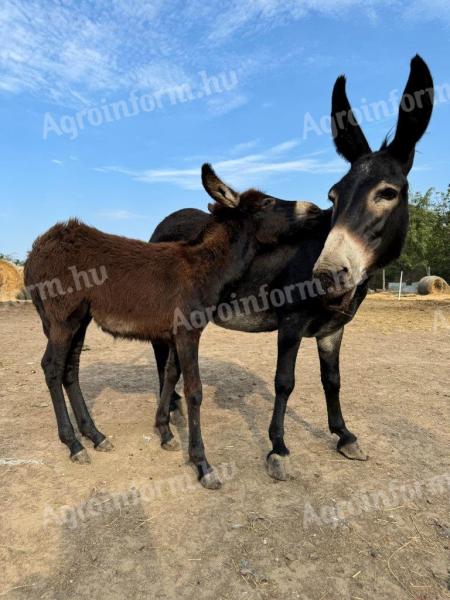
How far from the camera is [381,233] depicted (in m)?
3.32

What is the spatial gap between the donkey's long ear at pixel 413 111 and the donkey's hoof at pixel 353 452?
2.66 m

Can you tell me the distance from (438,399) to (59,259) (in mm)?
5406

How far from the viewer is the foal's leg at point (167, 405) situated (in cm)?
451

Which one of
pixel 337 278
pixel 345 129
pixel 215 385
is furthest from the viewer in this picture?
pixel 215 385

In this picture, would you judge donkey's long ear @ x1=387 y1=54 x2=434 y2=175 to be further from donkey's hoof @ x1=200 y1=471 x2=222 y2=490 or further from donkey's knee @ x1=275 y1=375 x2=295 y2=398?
donkey's hoof @ x1=200 y1=471 x2=222 y2=490

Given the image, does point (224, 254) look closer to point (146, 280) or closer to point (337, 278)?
point (146, 280)

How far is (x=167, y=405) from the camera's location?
473cm

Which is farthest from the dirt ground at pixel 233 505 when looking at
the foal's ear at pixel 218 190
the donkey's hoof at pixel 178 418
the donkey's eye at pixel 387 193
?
the foal's ear at pixel 218 190

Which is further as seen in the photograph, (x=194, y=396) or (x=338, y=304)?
(x=194, y=396)

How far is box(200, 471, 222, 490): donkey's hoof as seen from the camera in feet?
12.0

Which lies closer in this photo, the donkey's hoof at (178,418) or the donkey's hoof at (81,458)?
the donkey's hoof at (81,458)

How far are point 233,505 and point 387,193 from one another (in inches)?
109

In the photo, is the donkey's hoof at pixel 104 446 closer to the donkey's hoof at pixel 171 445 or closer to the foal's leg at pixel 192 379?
the donkey's hoof at pixel 171 445

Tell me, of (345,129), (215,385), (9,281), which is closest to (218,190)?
(345,129)
